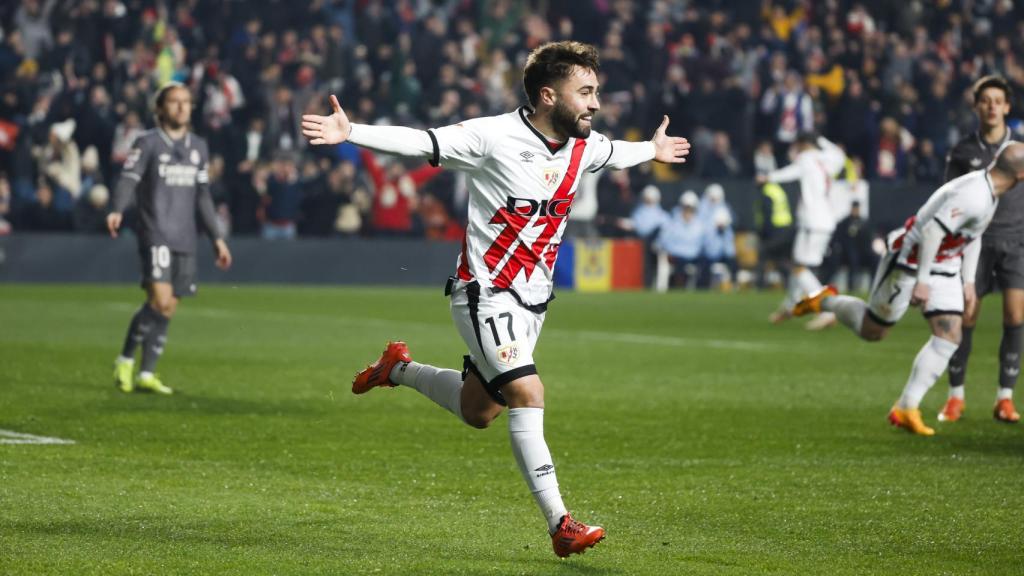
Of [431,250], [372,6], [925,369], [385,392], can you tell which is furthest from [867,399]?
[372,6]

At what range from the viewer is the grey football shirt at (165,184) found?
12.0 m

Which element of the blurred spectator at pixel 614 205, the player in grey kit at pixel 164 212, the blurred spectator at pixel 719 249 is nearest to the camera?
the player in grey kit at pixel 164 212

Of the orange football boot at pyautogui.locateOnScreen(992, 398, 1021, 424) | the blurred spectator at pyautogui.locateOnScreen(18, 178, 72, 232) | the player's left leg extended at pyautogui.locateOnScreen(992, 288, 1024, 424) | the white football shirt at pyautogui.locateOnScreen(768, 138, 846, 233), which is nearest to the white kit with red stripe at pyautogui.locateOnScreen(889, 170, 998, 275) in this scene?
the player's left leg extended at pyautogui.locateOnScreen(992, 288, 1024, 424)

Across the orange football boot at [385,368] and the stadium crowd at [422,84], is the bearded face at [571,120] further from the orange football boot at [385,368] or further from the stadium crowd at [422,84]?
the stadium crowd at [422,84]

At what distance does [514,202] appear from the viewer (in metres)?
6.71

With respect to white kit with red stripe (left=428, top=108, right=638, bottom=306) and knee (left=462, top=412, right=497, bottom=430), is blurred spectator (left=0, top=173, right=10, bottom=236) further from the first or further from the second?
white kit with red stripe (left=428, top=108, right=638, bottom=306)

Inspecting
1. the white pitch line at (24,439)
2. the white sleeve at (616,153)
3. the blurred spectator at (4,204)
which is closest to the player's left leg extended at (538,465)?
the white sleeve at (616,153)

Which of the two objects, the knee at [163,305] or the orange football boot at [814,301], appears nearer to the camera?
the orange football boot at [814,301]

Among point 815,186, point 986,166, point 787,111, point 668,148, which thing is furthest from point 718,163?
point 668,148

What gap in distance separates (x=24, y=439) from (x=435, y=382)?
123 inches

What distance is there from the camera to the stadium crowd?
25875 mm

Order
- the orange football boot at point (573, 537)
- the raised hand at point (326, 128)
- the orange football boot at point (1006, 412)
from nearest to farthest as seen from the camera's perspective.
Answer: the orange football boot at point (573, 537) → the raised hand at point (326, 128) → the orange football boot at point (1006, 412)

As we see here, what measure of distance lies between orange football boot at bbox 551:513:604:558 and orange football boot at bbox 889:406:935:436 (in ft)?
15.6

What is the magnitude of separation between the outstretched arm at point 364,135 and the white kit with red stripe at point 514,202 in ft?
0.74
